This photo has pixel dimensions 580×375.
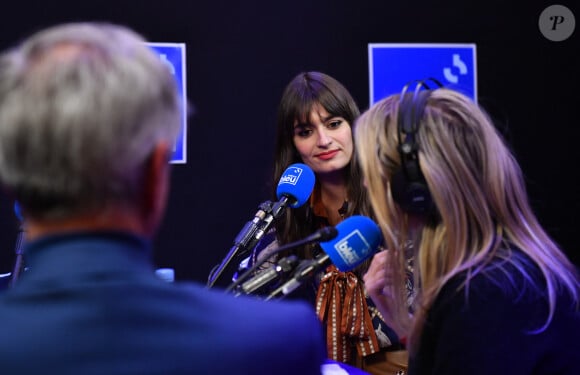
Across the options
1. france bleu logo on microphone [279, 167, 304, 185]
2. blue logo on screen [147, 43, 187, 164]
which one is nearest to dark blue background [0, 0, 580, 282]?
blue logo on screen [147, 43, 187, 164]

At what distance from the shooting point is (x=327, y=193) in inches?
95.0

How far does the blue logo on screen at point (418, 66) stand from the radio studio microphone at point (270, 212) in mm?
1325

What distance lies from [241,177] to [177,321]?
235 centimetres

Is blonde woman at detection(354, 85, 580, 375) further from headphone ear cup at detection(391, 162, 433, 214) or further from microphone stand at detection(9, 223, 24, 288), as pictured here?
microphone stand at detection(9, 223, 24, 288)

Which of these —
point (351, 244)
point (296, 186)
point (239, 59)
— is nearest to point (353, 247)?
point (351, 244)

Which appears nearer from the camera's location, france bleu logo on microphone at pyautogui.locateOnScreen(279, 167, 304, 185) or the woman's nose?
france bleu logo on microphone at pyautogui.locateOnScreen(279, 167, 304, 185)

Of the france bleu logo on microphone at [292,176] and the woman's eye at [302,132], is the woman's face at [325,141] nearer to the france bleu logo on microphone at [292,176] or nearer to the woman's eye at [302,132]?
the woman's eye at [302,132]

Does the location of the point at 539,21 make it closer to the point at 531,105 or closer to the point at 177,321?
the point at 531,105

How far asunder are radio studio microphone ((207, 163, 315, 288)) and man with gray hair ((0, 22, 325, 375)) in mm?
676

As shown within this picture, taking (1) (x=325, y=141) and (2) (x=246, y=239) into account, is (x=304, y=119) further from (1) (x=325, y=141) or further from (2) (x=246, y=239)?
(2) (x=246, y=239)

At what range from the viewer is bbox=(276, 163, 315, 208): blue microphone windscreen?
1815 millimetres

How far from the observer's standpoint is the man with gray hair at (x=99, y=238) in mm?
657

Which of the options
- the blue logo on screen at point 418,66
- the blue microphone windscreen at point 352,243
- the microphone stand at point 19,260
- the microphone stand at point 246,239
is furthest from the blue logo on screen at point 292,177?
the blue logo on screen at point 418,66

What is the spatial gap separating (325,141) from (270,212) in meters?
0.81
